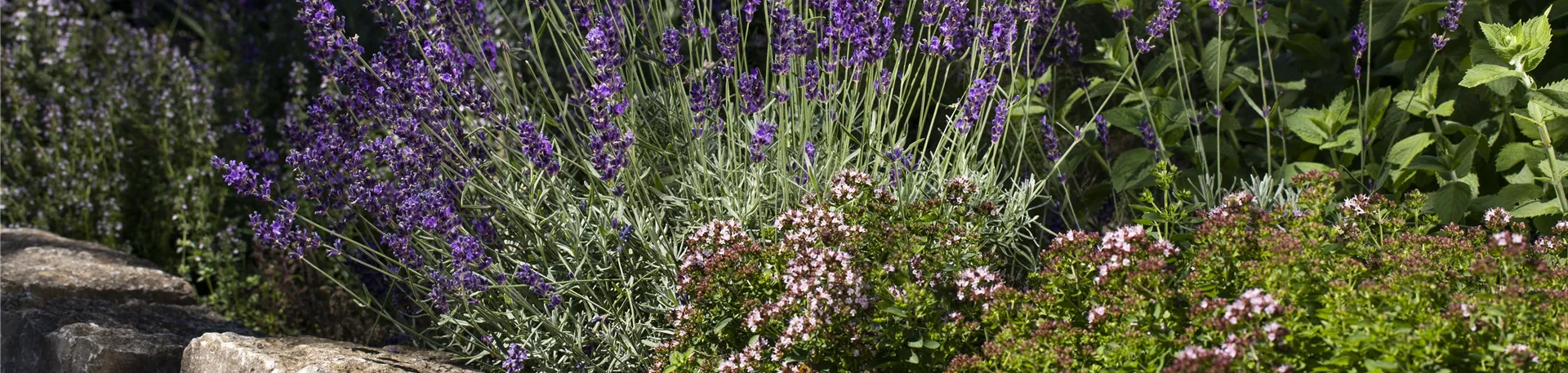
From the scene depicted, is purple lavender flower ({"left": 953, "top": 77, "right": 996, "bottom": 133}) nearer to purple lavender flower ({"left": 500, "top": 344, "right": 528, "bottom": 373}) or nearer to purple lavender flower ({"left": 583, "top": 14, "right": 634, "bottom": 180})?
purple lavender flower ({"left": 583, "top": 14, "right": 634, "bottom": 180})

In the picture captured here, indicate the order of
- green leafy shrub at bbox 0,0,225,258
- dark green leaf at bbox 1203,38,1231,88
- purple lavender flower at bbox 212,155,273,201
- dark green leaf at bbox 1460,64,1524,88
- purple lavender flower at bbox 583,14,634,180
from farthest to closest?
green leafy shrub at bbox 0,0,225,258, dark green leaf at bbox 1203,38,1231,88, dark green leaf at bbox 1460,64,1524,88, purple lavender flower at bbox 212,155,273,201, purple lavender flower at bbox 583,14,634,180

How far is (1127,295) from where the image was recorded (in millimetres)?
2117

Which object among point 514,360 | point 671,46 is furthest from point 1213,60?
point 514,360

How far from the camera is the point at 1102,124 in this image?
307 cm

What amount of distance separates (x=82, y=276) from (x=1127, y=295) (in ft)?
10.6

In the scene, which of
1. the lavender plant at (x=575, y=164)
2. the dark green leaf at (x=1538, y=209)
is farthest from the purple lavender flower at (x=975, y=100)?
the dark green leaf at (x=1538, y=209)

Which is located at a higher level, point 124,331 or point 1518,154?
point 1518,154

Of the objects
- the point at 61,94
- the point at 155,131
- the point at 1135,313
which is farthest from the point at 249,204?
the point at 1135,313

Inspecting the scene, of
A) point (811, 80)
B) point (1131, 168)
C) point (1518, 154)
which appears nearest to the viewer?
point (811, 80)

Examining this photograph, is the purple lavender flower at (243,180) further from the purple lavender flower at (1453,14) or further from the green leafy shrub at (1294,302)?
the purple lavender flower at (1453,14)

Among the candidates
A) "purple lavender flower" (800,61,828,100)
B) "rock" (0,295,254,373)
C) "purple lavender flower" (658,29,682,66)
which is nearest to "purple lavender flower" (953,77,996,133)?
"purple lavender flower" (800,61,828,100)

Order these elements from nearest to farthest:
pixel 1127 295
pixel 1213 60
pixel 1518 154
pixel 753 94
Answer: pixel 1127 295 → pixel 753 94 → pixel 1518 154 → pixel 1213 60

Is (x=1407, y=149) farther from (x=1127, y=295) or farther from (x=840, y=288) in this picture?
(x=840, y=288)

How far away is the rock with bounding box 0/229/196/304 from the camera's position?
379 cm
